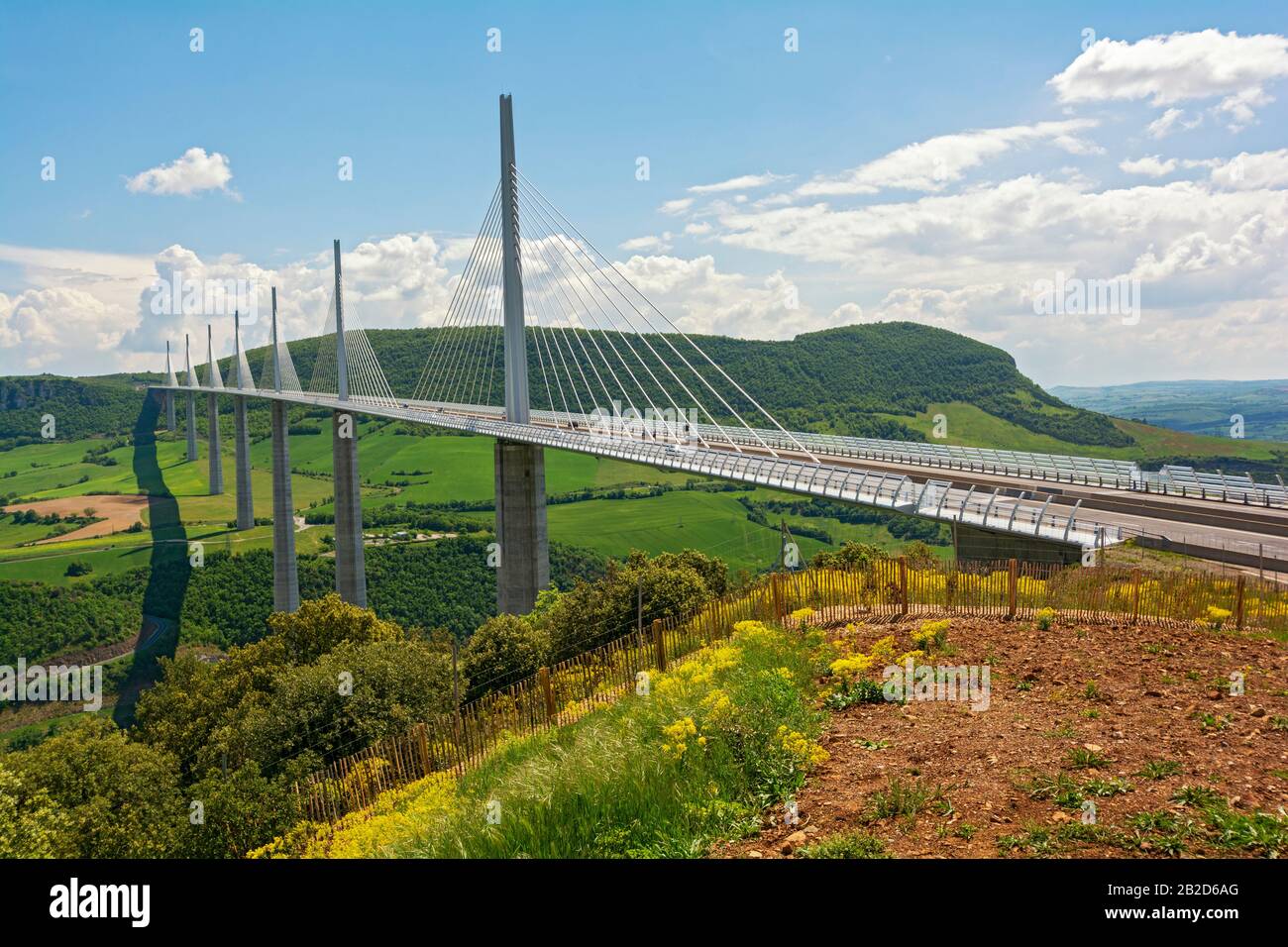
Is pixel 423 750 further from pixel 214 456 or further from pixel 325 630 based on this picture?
pixel 214 456

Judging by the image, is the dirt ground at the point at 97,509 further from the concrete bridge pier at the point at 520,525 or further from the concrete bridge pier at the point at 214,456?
the concrete bridge pier at the point at 520,525

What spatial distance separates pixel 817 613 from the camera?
14.3 meters

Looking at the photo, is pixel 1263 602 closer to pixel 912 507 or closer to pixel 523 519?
pixel 912 507

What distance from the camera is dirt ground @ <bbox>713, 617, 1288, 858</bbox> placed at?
637 cm

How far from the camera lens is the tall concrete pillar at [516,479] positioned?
43.2 meters

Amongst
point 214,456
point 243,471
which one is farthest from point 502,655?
point 214,456

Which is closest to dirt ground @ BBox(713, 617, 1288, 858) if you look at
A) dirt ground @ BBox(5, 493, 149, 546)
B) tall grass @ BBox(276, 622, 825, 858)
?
tall grass @ BBox(276, 622, 825, 858)

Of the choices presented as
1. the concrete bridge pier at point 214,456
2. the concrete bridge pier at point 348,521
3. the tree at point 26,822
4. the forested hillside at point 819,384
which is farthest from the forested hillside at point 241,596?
the tree at point 26,822

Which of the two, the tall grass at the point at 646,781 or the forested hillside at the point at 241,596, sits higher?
the tall grass at the point at 646,781

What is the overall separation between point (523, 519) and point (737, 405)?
249 feet

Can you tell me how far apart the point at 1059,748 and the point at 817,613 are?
661 cm

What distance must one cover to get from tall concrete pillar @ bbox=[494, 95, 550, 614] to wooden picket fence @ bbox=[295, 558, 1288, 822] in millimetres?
27694

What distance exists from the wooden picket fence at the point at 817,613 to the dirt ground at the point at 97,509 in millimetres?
94179
